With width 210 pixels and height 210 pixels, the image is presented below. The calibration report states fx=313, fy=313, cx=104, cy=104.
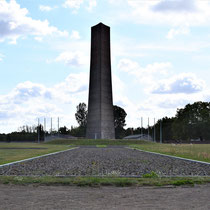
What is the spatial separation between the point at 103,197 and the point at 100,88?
51158mm

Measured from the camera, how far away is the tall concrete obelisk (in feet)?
187

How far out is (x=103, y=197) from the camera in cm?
611

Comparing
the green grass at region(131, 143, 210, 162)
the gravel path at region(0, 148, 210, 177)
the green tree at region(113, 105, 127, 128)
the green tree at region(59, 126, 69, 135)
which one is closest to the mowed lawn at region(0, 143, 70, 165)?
the gravel path at region(0, 148, 210, 177)

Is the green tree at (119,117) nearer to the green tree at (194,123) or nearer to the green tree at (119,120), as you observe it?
the green tree at (119,120)

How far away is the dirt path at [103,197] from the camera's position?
5.30 metres

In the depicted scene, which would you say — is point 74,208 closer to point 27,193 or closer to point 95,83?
point 27,193

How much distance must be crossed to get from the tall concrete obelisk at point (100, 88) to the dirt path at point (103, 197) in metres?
49.6

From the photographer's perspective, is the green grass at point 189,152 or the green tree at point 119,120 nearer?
the green grass at point 189,152

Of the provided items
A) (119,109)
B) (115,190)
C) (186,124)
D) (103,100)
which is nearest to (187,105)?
(186,124)

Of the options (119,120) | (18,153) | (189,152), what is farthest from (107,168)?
(119,120)

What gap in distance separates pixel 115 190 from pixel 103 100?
5045cm

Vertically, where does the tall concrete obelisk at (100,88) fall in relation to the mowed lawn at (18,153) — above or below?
above

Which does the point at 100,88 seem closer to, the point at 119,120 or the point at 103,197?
the point at 119,120

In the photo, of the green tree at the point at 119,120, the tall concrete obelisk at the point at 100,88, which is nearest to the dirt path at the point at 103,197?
the tall concrete obelisk at the point at 100,88
